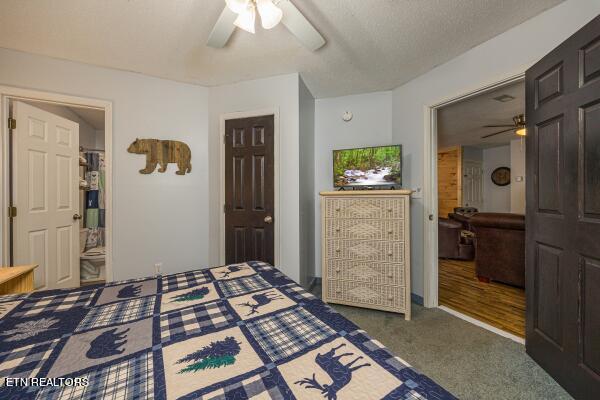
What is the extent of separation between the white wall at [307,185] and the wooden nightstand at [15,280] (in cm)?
217

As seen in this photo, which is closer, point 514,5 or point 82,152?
point 514,5

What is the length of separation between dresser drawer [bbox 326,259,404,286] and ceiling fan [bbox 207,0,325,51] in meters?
1.92

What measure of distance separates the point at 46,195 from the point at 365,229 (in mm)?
3219

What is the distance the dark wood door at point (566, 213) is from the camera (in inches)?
50.8

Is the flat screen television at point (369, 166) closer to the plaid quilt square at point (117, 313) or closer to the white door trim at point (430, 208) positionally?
the white door trim at point (430, 208)

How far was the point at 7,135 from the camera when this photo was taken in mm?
2197

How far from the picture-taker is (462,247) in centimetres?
423

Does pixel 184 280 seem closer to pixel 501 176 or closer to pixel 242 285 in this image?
pixel 242 285

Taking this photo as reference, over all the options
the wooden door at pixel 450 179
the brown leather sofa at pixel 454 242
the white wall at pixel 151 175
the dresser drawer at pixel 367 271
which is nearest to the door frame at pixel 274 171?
the white wall at pixel 151 175

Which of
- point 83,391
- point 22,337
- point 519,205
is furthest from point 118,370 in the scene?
point 519,205

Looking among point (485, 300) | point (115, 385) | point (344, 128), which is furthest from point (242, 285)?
point (485, 300)

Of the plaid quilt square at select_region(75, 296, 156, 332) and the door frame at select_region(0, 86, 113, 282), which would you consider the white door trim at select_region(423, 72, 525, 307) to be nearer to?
the plaid quilt square at select_region(75, 296, 156, 332)

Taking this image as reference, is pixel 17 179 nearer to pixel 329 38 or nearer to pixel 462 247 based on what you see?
pixel 329 38

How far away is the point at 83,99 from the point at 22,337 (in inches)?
95.7
